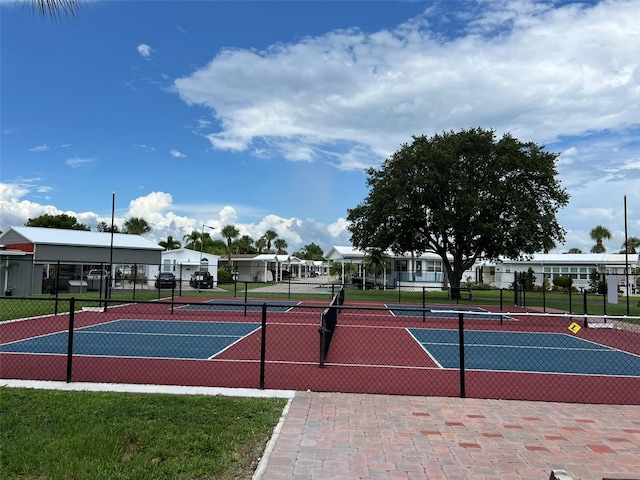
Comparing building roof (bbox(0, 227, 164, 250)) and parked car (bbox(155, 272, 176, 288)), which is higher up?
Result: building roof (bbox(0, 227, 164, 250))

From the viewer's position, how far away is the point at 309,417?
19.0 ft

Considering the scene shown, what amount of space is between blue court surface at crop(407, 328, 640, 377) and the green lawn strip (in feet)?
18.9

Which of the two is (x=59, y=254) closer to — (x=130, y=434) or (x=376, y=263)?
(x=376, y=263)

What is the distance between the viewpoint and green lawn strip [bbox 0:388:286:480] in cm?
420

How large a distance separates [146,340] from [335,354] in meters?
5.26

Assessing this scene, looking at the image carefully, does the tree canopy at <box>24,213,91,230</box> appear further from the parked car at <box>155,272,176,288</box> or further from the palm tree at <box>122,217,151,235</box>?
the parked car at <box>155,272,176,288</box>

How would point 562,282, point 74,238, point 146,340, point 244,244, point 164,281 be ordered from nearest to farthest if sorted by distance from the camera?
point 146,340, point 164,281, point 74,238, point 562,282, point 244,244

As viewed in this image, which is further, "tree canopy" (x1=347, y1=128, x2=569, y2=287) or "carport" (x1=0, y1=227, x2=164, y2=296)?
"tree canopy" (x1=347, y1=128, x2=569, y2=287)

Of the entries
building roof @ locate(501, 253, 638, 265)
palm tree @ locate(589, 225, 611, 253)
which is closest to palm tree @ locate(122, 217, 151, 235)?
building roof @ locate(501, 253, 638, 265)

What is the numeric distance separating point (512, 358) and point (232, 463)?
28.4 ft

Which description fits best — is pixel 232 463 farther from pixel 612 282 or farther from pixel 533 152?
pixel 533 152

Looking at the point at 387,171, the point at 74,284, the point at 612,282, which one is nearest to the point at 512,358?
the point at 612,282

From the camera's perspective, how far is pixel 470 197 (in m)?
31.3

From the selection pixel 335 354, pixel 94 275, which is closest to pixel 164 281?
pixel 94 275
